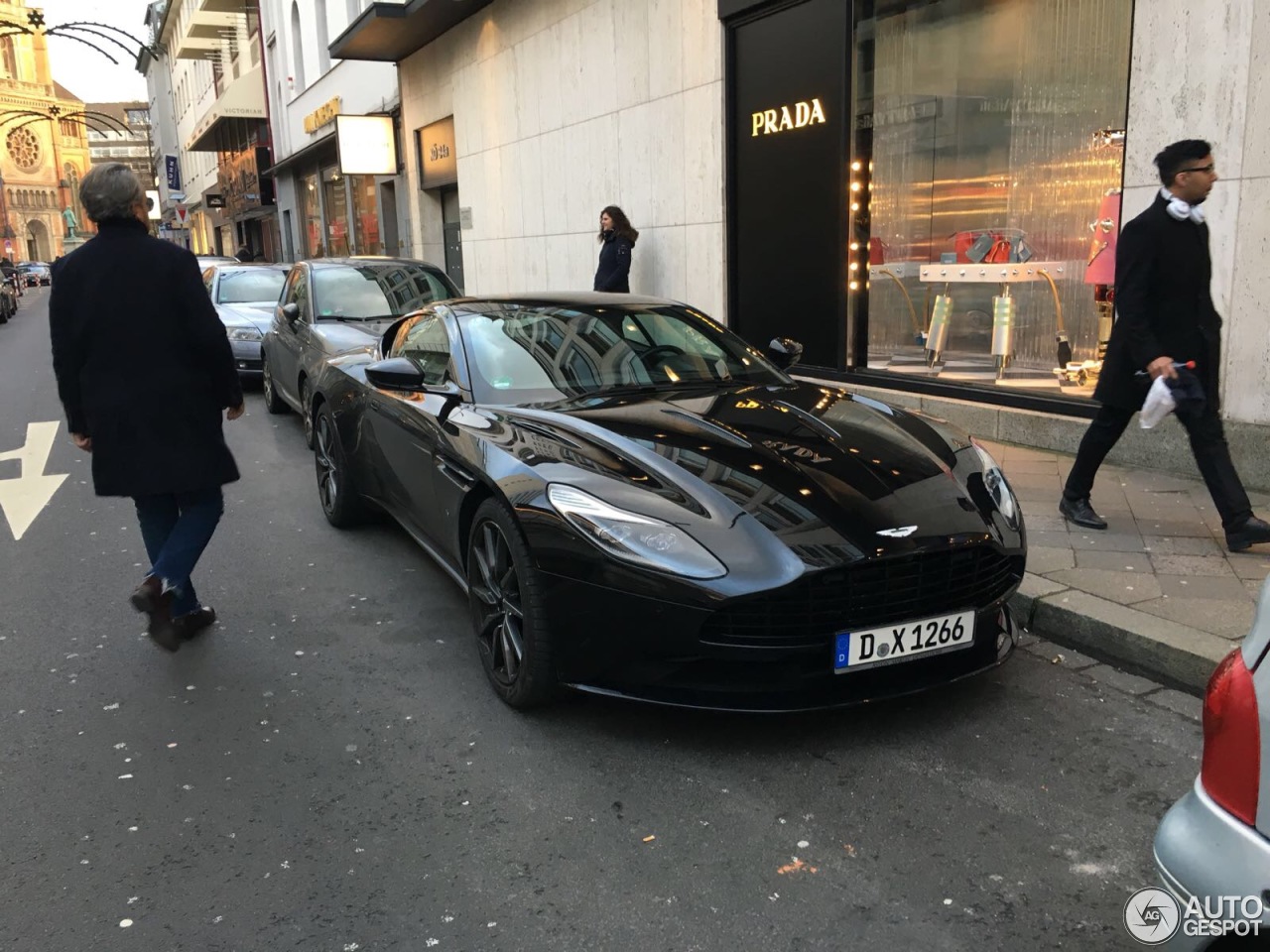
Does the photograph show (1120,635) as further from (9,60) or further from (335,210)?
(9,60)

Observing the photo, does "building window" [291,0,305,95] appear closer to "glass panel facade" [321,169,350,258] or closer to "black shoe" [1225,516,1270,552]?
"glass panel facade" [321,169,350,258]

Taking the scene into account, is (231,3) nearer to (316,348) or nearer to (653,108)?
(653,108)

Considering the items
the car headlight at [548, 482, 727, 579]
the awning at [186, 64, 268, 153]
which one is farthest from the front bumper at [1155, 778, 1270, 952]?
the awning at [186, 64, 268, 153]

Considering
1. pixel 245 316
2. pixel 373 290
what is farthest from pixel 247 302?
pixel 373 290

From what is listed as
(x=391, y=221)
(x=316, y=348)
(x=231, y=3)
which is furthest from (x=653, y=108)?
(x=231, y=3)

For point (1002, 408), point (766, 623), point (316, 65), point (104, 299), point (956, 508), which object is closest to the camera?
point (766, 623)

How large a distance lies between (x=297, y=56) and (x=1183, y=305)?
2671cm

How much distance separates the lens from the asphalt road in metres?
2.43

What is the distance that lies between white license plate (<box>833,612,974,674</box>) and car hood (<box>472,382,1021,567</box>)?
0.24 metres

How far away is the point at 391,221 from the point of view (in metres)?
21.1

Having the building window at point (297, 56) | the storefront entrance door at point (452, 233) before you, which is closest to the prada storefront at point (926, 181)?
the storefront entrance door at point (452, 233)

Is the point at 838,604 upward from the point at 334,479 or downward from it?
upward

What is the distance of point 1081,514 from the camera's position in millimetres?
5191

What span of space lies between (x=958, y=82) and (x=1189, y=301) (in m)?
5.22
